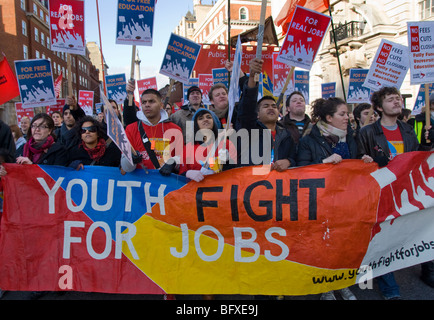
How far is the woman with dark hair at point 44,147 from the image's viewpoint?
138 inches

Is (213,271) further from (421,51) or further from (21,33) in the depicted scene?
(21,33)

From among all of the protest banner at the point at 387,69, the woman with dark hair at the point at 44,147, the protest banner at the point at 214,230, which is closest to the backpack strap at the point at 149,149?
the protest banner at the point at 214,230

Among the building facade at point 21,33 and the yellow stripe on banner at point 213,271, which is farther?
the building facade at point 21,33

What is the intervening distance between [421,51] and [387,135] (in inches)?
66.5

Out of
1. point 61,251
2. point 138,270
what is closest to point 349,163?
point 138,270

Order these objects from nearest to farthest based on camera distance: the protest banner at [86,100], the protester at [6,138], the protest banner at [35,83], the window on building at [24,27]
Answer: the protester at [6,138] < the protest banner at [35,83] < the protest banner at [86,100] < the window on building at [24,27]

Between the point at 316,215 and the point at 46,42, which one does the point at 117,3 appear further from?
the point at 46,42

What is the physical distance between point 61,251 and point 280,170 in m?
2.09

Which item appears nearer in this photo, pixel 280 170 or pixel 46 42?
pixel 280 170

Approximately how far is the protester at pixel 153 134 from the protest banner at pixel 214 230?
0.30 m

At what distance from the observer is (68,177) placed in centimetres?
324

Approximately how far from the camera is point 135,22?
4660 millimetres

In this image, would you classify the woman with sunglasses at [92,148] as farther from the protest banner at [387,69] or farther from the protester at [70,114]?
the protest banner at [387,69]

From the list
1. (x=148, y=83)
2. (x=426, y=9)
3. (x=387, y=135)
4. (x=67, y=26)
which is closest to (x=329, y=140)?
(x=387, y=135)
